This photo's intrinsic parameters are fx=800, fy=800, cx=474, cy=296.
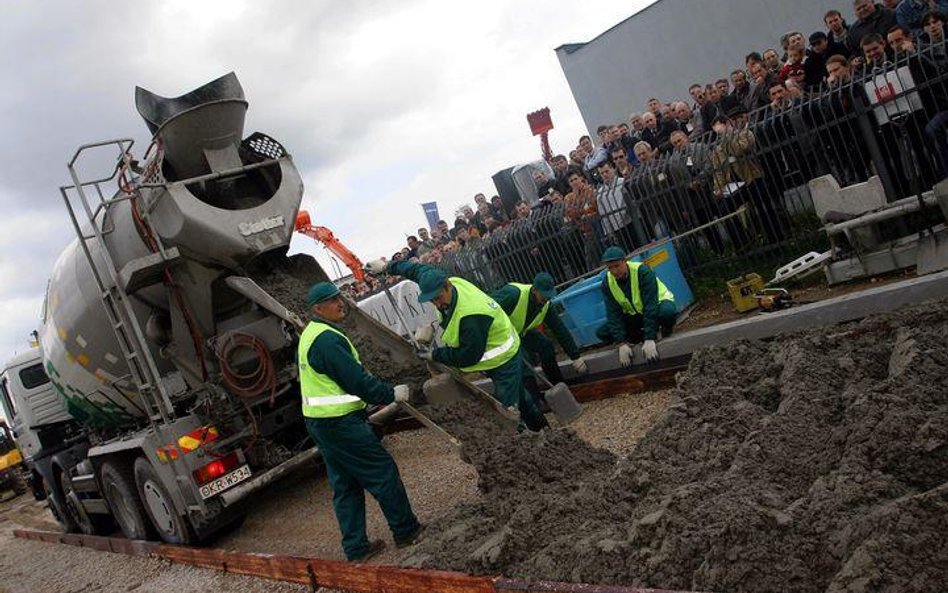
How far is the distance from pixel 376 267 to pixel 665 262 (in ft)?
10.6

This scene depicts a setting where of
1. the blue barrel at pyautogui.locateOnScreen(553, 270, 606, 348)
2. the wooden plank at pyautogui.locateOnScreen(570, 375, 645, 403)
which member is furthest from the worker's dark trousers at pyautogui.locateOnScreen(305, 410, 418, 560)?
the blue barrel at pyautogui.locateOnScreen(553, 270, 606, 348)

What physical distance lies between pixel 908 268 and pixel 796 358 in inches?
116

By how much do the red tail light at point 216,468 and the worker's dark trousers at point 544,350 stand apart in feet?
9.20

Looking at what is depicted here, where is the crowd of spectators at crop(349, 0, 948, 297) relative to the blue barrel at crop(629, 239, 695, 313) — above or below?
above

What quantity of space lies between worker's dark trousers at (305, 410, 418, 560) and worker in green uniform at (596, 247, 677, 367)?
8.67 ft

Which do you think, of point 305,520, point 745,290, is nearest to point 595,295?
point 745,290

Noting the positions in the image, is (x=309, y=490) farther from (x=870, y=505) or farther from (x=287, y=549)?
(x=870, y=505)

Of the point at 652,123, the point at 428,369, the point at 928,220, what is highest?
the point at 652,123

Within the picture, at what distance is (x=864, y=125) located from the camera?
7703 millimetres

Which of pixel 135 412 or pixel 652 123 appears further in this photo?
pixel 652 123

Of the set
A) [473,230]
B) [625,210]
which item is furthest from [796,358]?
[473,230]

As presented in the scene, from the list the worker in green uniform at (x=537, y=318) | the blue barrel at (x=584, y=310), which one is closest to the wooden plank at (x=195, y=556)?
the worker in green uniform at (x=537, y=318)

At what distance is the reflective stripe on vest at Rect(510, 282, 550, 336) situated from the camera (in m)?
7.25

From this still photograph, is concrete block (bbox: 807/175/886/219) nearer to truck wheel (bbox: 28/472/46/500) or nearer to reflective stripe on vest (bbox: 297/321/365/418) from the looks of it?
reflective stripe on vest (bbox: 297/321/365/418)
